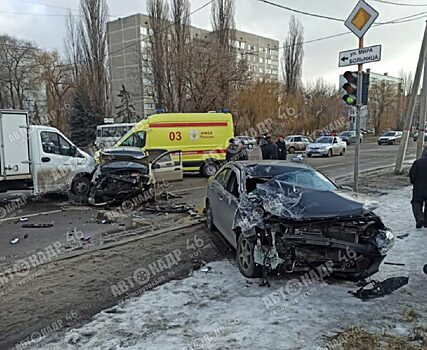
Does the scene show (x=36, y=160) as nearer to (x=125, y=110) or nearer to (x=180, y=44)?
(x=180, y=44)

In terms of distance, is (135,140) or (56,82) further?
(56,82)

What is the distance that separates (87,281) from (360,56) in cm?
677

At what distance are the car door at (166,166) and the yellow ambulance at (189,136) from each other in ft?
8.66

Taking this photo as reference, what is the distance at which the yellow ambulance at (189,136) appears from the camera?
16453 mm

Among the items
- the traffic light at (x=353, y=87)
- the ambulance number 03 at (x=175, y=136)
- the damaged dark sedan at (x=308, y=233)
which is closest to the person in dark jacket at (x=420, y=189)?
the traffic light at (x=353, y=87)

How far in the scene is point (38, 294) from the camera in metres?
4.96

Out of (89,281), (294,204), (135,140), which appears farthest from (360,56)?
(135,140)

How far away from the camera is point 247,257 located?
16.9ft

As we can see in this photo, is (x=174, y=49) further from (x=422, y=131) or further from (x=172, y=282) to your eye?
(x=172, y=282)

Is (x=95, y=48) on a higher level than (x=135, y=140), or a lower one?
higher

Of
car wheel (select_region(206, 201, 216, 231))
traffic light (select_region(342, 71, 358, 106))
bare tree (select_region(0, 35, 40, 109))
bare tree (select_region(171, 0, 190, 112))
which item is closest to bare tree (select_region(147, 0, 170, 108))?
bare tree (select_region(171, 0, 190, 112))

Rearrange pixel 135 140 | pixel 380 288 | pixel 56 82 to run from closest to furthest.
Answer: pixel 380 288 < pixel 135 140 < pixel 56 82

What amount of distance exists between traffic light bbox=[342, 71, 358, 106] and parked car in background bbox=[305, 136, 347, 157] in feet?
69.7

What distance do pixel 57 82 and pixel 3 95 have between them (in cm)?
679
